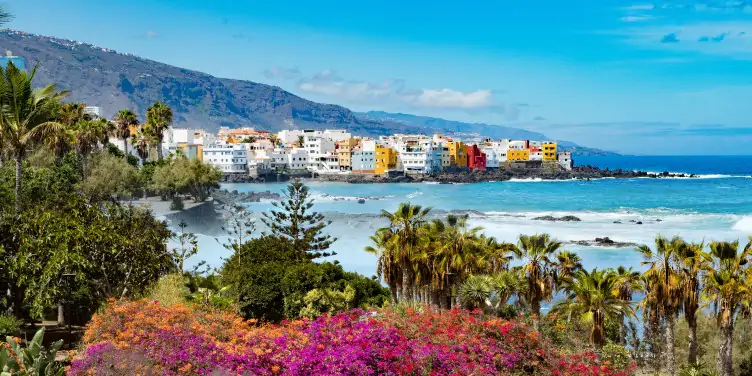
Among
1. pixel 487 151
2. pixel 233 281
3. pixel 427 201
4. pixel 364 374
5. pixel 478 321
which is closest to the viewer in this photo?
pixel 364 374

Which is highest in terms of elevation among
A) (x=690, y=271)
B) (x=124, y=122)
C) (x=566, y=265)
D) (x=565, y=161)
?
(x=124, y=122)

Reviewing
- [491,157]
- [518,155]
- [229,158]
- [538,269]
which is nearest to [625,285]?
[538,269]

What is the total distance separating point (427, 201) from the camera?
75.2 m

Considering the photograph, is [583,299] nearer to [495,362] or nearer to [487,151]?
[495,362]

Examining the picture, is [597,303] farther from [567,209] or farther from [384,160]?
→ [384,160]

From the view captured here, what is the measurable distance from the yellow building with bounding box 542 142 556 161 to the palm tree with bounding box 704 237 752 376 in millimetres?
118992

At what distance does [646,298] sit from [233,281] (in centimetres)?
1051

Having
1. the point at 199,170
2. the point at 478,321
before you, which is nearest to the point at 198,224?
the point at 199,170

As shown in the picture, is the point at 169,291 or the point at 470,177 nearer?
the point at 169,291

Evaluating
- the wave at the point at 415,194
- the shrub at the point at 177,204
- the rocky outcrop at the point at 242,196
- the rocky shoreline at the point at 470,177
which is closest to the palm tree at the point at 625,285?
the shrub at the point at 177,204

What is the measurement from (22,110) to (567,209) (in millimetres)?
58426

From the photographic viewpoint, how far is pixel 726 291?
48.5 feet

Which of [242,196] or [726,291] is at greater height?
[726,291]

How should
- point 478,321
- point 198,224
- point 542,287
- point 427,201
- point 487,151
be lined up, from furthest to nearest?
point 487,151, point 427,201, point 198,224, point 542,287, point 478,321
